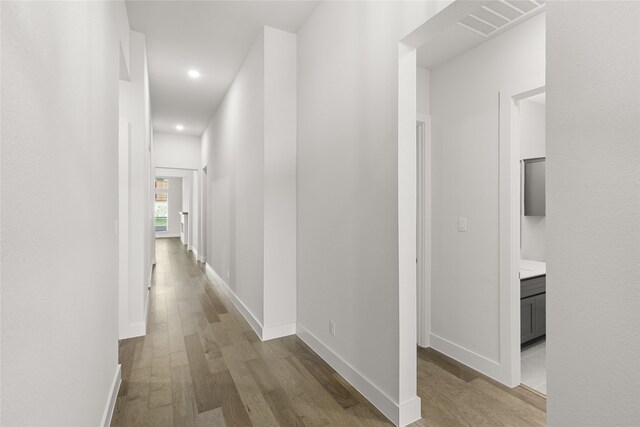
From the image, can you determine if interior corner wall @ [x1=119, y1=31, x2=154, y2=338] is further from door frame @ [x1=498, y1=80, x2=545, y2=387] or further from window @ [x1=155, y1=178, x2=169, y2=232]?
window @ [x1=155, y1=178, x2=169, y2=232]

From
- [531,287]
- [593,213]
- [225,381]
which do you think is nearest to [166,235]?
[225,381]

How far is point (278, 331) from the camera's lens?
3.13m

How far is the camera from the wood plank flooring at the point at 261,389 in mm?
1922

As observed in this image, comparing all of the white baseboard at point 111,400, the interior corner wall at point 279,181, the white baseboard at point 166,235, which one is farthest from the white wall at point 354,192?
the white baseboard at point 166,235

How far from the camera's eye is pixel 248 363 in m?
2.60

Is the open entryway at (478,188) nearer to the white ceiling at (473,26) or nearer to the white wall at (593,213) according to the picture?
the white ceiling at (473,26)

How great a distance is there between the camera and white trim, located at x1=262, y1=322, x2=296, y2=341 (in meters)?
3.06

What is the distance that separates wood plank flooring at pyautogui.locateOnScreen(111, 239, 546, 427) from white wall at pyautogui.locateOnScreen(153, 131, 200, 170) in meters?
5.31

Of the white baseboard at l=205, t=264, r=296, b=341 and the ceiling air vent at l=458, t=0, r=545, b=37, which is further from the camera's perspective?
the white baseboard at l=205, t=264, r=296, b=341

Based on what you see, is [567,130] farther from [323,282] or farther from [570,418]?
[323,282]

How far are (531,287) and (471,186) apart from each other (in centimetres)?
118

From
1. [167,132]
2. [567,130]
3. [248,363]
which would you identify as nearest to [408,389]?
[248,363]

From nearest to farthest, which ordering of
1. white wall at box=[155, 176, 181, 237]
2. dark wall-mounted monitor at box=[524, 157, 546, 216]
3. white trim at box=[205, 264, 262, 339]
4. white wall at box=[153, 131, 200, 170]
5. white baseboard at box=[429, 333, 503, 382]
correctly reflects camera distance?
white baseboard at box=[429, 333, 503, 382]
white trim at box=[205, 264, 262, 339]
dark wall-mounted monitor at box=[524, 157, 546, 216]
white wall at box=[153, 131, 200, 170]
white wall at box=[155, 176, 181, 237]

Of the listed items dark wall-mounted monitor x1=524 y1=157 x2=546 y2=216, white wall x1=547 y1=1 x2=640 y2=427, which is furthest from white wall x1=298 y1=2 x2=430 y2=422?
dark wall-mounted monitor x1=524 y1=157 x2=546 y2=216
